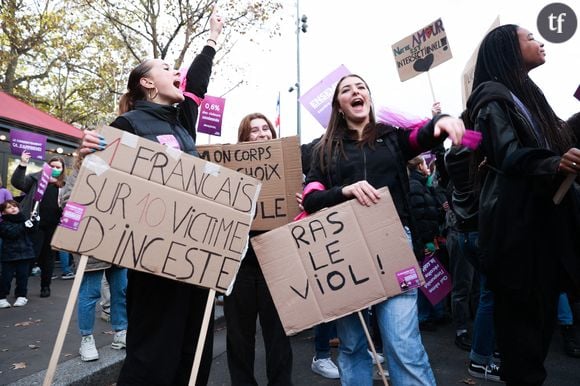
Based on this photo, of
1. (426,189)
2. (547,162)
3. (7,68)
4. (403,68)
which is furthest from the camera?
(7,68)

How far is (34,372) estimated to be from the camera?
327cm

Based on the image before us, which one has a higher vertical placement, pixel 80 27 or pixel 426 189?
pixel 80 27

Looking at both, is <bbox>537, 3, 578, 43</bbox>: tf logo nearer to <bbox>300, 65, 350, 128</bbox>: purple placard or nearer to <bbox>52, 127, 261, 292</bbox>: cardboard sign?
<bbox>300, 65, 350, 128</bbox>: purple placard

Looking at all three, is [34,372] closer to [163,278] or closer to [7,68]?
[163,278]

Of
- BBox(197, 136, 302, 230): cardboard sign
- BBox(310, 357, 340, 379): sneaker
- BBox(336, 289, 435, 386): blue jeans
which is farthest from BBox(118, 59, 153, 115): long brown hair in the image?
BBox(310, 357, 340, 379): sneaker

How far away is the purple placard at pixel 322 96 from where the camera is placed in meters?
5.29

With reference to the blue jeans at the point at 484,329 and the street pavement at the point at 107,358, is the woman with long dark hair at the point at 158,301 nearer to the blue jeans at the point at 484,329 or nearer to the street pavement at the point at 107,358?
the street pavement at the point at 107,358

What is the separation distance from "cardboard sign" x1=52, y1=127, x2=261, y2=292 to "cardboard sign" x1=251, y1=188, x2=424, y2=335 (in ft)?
0.83

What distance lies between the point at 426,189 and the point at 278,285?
2.93m

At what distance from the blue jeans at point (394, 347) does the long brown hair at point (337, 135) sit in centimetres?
80

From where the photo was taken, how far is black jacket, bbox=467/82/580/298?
187 cm

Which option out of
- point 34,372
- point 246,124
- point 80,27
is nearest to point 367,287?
point 246,124

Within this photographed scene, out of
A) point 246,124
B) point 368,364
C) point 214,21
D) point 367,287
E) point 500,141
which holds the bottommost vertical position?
point 368,364

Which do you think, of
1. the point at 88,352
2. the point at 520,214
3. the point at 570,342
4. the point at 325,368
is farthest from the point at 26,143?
the point at 570,342
